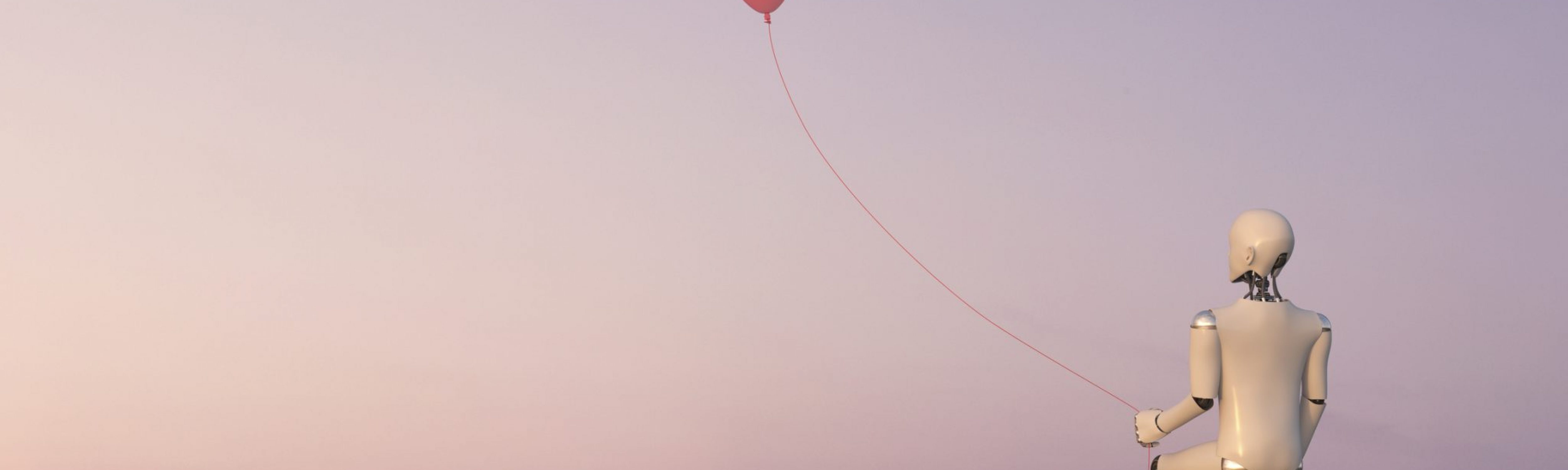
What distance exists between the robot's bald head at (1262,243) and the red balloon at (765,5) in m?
1.95

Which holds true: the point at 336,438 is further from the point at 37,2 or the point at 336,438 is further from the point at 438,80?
the point at 37,2

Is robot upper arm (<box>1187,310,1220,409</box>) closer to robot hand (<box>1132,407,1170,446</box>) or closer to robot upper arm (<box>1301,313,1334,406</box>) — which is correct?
robot hand (<box>1132,407,1170,446</box>)

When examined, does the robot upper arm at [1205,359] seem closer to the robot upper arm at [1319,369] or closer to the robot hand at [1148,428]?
the robot hand at [1148,428]

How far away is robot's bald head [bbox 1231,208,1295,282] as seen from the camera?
3324 mm

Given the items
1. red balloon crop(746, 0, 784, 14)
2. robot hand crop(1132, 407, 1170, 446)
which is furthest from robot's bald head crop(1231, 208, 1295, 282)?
red balloon crop(746, 0, 784, 14)

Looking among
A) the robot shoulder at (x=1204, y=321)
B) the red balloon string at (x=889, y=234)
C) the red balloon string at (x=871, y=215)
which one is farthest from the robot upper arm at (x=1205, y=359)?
the red balloon string at (x=871, y=215)

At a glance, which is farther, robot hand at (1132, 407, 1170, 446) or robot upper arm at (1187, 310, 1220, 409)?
robot hand at (1132, 407, 1170, 446)

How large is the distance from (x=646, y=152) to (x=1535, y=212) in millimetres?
3730

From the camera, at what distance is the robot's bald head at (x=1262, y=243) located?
3324 mm

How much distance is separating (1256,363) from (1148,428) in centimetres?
37

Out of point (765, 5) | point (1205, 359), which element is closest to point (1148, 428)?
point (1205, 359)

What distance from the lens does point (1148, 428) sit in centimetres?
361

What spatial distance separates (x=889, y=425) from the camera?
5305mm

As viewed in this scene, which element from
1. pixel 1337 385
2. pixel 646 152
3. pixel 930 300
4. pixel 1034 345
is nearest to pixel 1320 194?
pixel 1337 385
